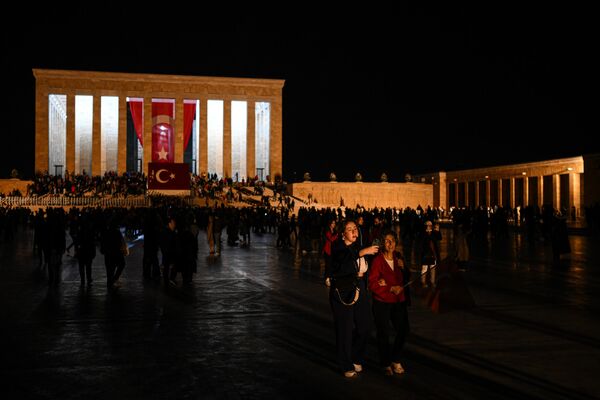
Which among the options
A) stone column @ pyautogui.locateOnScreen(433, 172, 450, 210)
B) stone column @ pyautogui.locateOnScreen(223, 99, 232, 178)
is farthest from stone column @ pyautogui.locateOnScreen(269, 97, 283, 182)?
stone column @ pyautogui.locateOnScreen(433, 172, 450, 210)

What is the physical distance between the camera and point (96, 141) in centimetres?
5491

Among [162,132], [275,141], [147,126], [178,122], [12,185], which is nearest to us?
[12,185]

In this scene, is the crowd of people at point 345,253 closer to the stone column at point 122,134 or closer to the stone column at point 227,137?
the stone column at point 122,134

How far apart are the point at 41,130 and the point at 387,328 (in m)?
54.8

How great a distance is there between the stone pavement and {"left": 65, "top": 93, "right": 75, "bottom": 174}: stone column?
1793 inches

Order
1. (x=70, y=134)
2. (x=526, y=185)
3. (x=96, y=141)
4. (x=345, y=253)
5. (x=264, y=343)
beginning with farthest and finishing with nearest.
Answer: (x=96, y=141)
(x=70, y=134)
(x=526, y=185)
(x=264, y=343)
(x=345, y=253)

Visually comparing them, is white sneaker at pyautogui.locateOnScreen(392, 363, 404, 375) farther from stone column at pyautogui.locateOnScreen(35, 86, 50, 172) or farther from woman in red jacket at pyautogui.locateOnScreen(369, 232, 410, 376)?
stone column at pyautogui.locateOnScreen(35, 86, 50, 172)

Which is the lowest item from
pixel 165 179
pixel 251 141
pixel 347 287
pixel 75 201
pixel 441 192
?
pixel 347 287

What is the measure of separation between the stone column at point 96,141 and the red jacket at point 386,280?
173ft

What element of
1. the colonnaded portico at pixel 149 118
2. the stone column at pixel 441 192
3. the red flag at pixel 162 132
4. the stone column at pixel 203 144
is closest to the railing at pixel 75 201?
the red flag at pixel 162 132

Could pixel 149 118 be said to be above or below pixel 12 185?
above

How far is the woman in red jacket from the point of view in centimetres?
540

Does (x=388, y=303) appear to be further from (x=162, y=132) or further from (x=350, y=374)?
(x=162, y=132)

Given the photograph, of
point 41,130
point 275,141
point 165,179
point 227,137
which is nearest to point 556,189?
point 275,141
